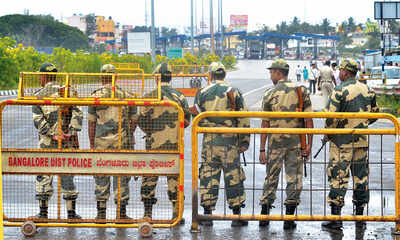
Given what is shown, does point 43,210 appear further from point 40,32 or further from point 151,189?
point 40,32

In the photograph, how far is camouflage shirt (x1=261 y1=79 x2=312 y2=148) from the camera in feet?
23.7

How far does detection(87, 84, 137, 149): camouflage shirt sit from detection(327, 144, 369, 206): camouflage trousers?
214cm

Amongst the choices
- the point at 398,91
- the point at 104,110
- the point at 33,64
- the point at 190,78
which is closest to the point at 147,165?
the point at 104,110

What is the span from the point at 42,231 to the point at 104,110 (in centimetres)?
140

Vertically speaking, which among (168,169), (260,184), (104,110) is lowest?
(260,184)

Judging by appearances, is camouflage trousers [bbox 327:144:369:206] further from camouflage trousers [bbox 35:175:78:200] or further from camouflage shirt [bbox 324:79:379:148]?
camouflage trousers [bbox 35:175:78:200]

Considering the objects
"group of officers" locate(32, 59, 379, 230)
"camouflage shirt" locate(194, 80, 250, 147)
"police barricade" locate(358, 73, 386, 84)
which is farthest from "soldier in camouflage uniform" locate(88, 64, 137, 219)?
"police barricade" locate(358, 73, 386, 84)

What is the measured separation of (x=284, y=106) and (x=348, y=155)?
83 centimetres

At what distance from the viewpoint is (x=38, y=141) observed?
299 inches

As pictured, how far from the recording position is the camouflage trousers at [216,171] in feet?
23.9

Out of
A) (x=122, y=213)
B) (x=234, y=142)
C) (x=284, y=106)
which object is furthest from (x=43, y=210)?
(x=284, y=106)

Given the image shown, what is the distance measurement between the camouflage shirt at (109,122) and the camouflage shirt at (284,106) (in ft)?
4.77

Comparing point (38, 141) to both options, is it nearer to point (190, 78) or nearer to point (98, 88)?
point (98, 88)

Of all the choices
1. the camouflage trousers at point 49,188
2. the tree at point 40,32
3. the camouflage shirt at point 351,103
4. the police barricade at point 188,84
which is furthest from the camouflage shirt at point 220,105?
the tree at point 40,32
